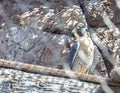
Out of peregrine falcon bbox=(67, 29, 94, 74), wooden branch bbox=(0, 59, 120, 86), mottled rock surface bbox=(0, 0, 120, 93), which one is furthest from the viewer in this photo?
mottled rock surface bbox=(0, 0, 120, 93)

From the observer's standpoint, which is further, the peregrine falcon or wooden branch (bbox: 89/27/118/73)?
wooden branch (bbox: 89/27/118/73)

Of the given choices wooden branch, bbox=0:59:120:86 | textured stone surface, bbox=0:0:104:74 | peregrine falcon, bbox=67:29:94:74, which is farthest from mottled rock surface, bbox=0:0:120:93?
wooden branch, bbox=0:59:120:86

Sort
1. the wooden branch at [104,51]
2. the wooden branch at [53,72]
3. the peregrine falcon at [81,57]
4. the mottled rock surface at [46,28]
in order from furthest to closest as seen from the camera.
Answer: the mottled rock surface at [46,28] < the wooden branch at [104,51] < the peregrine falcon at [81,57] < the wooden branch at [53,72]

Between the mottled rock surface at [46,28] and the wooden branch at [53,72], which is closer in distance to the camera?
the wooden branch at [53,72]

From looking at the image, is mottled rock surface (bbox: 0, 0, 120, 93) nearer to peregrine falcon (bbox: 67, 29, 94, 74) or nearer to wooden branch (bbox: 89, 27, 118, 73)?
wooden branch (bbox: 89, 27, 118, 73)

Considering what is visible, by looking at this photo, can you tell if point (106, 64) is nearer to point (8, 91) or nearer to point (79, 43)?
point (79, 43)

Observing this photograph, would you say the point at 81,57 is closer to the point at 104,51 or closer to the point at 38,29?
the point at 104,51

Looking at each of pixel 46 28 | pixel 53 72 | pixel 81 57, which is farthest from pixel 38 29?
pixel 53 72

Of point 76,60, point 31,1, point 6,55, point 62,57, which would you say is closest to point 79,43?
point 76,60

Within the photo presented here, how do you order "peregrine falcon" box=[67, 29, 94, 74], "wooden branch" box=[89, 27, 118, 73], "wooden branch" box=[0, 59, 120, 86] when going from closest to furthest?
"wooden branch" box=[0, 59, 120, 86] < "peregrine falcon" box=[67, 29, 94, 74] < "wooden branch" box=[89, 27, 118, 73]

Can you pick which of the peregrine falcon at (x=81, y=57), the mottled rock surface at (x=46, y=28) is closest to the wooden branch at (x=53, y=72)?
the peregrine falcon at (x=81, y=57)

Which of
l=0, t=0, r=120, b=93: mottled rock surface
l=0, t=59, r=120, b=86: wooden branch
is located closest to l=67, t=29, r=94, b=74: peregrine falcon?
l=0, t=0, r=120, b=93: mottled rock surface

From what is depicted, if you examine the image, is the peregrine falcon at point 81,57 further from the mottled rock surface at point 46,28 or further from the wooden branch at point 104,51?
the wooden branch at point 104,51

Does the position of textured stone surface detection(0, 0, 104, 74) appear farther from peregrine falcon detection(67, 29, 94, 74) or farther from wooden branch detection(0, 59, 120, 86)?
wooden branch detection(0, 59, 120, 86)
